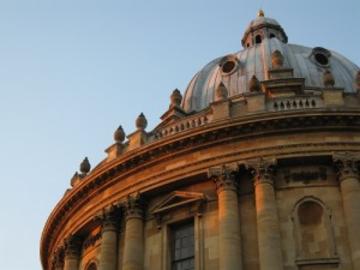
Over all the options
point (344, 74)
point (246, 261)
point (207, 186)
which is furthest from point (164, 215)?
point (344, 74)

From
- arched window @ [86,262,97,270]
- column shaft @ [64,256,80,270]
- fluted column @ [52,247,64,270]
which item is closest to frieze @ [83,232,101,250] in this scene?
column shaft @ [64,256,80,270]

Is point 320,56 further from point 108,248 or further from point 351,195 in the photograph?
point 108,248

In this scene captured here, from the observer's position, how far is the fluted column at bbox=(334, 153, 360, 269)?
86.9ft

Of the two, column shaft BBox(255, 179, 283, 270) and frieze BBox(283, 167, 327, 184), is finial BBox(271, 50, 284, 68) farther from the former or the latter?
column shaft BBox(255, 179, 283, 270)

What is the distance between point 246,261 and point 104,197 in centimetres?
846

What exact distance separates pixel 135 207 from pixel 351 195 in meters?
9.37

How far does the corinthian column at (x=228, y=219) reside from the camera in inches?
1073

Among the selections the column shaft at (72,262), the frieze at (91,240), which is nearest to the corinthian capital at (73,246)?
the column shaft at (72,262)

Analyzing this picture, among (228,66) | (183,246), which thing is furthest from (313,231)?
(228,66)

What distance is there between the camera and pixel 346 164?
1125 inches

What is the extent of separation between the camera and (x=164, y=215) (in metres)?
30.8

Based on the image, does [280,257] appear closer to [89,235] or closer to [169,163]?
[169,163]

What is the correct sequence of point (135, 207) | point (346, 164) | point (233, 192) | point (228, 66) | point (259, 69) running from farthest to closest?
1. point (228, 66)
2. point (259, 69)
3. point (135, 207)
4. point (233, 192)
5. point (346, 164)

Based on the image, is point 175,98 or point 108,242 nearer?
point 108,242
